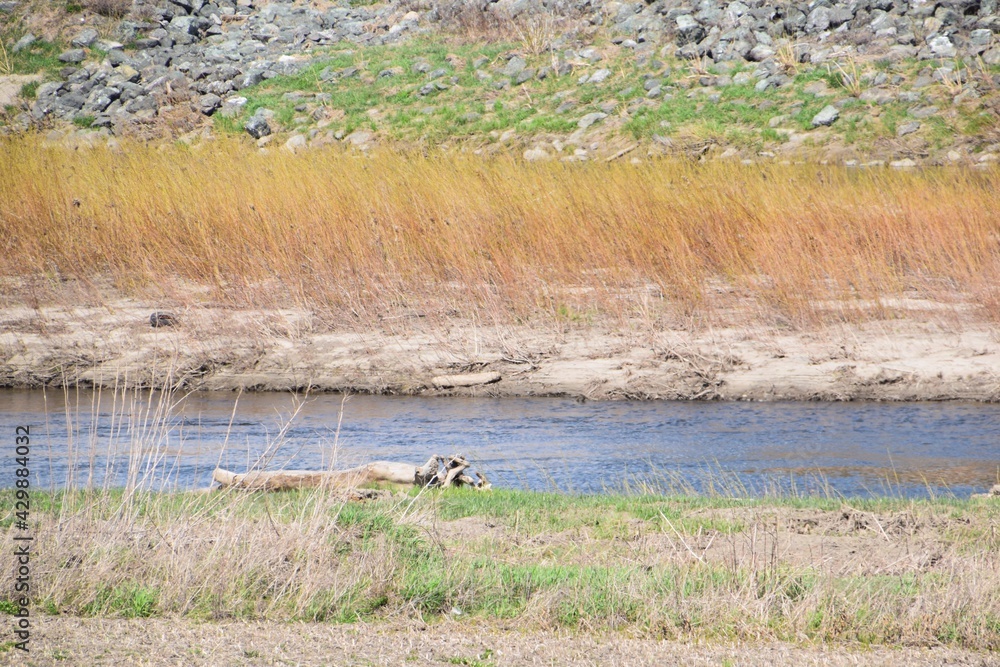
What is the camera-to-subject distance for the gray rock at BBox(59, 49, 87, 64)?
88.8 ft

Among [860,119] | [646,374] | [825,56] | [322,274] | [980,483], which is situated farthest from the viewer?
[825,56]

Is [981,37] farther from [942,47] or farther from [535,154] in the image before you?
[535,154]

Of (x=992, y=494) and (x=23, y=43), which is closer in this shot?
(x=992, y=494)

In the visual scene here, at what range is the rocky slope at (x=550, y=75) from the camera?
1888 cm

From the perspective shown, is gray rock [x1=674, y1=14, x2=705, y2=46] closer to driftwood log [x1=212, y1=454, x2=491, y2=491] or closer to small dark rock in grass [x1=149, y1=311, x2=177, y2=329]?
small dark rock in grass [x1=149, y1=311, x2=177, y2=329]

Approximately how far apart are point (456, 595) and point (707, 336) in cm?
683

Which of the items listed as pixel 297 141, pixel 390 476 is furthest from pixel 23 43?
pixel 390 476

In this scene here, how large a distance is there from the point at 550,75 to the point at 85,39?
12.7m

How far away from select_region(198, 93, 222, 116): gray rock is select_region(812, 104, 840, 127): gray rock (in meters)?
12.7

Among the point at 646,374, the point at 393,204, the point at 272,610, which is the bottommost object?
the point at 646,374

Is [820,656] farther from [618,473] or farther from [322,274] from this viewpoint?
[322,274]

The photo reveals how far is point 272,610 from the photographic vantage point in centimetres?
430

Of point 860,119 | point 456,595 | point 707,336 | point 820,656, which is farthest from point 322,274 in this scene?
point 860,119

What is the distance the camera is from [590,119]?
68.5 ft
